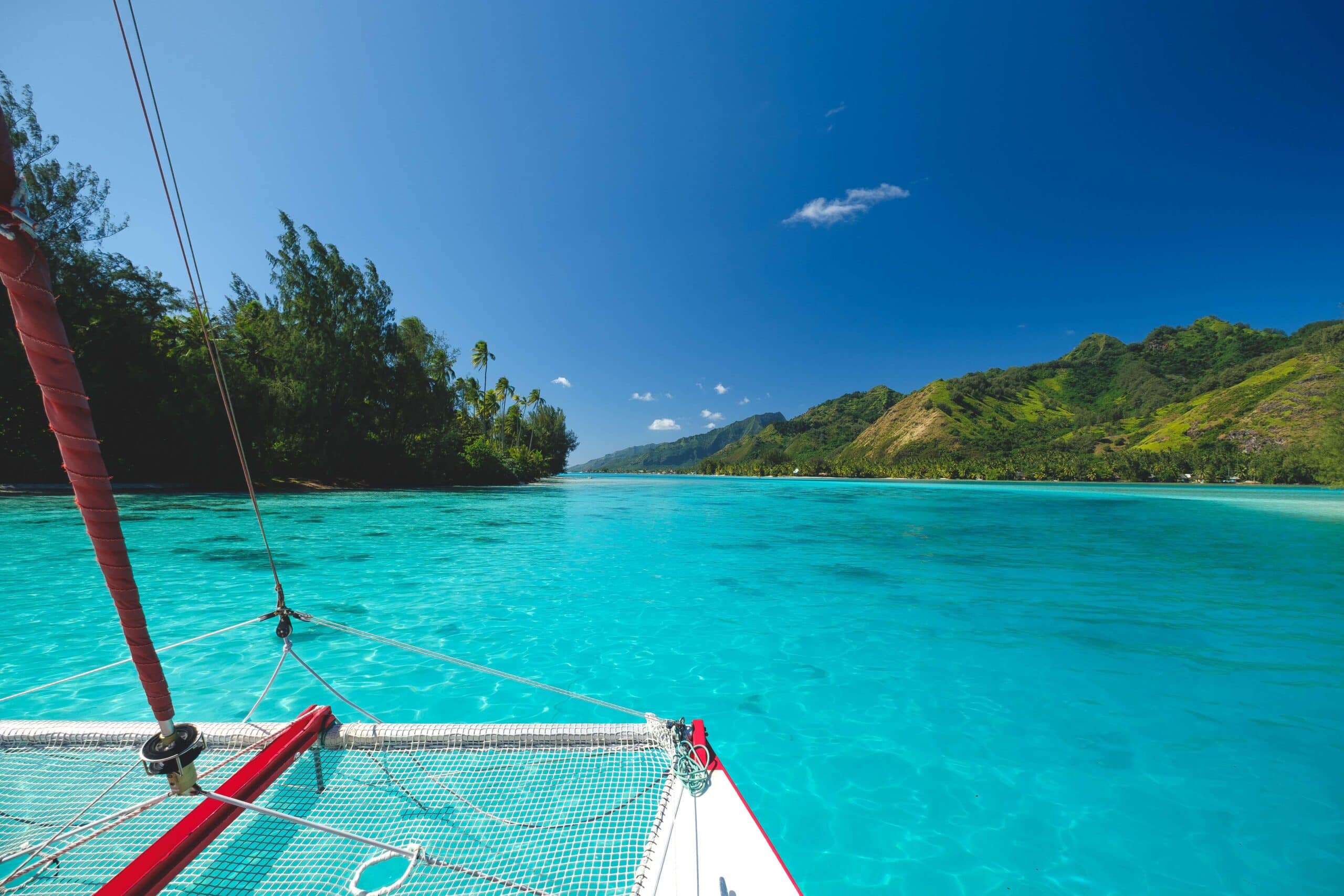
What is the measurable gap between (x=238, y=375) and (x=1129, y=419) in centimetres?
13566

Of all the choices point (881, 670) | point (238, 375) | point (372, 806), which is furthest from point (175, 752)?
point (238, 375)

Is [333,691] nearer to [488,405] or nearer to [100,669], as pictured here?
[100,669]

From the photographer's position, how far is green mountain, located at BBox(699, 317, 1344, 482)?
2484 inches

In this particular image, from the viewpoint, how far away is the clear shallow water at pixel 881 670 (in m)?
4.36

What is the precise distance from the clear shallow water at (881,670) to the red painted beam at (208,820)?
2.31 m

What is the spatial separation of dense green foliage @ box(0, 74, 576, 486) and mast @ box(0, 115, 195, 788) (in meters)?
37.6

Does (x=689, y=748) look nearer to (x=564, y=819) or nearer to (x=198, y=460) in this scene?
(x=564, y=819)

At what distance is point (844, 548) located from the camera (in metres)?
18.2

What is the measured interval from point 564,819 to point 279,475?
139 feet

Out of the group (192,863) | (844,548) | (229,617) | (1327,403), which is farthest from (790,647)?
(1327,403)

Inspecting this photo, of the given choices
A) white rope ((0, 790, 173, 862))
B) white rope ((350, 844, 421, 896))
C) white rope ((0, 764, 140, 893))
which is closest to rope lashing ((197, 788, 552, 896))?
white rope ((350, 844, 421, 896))

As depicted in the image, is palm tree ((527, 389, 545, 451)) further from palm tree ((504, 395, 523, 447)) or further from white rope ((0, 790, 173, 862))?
white rope ((0, 790, 173, 862))

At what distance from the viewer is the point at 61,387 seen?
1.80 meters

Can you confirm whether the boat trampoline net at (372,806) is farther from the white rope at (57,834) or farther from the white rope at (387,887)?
the white rope at (387,887)
